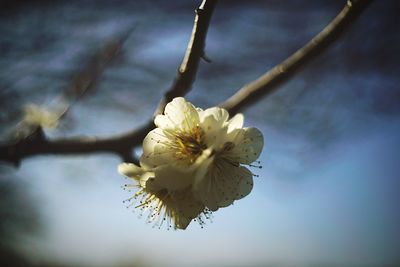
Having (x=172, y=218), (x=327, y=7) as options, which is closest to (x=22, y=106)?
(x=172, y=218)

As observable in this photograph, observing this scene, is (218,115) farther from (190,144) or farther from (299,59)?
(299,59)

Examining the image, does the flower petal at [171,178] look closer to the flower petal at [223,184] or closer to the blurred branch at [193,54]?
the flower petal at [223,184]

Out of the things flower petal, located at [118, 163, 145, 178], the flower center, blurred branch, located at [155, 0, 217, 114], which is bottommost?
flower petal, located at [118, 163, 145, 178]

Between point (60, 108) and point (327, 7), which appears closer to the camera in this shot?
point (60, 108)

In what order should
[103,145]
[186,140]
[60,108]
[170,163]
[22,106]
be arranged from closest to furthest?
[170,163] → [186,140] → [103,145] → [60,108] → [22,106]

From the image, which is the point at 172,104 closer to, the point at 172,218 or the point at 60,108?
the point at 172,218

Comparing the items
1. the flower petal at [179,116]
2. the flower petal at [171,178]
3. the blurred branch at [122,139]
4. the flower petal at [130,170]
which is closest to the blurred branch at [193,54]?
the blurred branch at [122,139]

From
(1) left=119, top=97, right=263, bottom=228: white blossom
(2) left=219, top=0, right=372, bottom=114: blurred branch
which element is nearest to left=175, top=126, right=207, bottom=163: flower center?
(1) left=119, top=97, right=263, bottom=228: white blossom

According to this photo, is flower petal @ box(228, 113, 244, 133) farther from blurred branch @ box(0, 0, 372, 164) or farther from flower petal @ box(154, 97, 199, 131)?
blurred branch @ box(0, 0, 372, 164)
